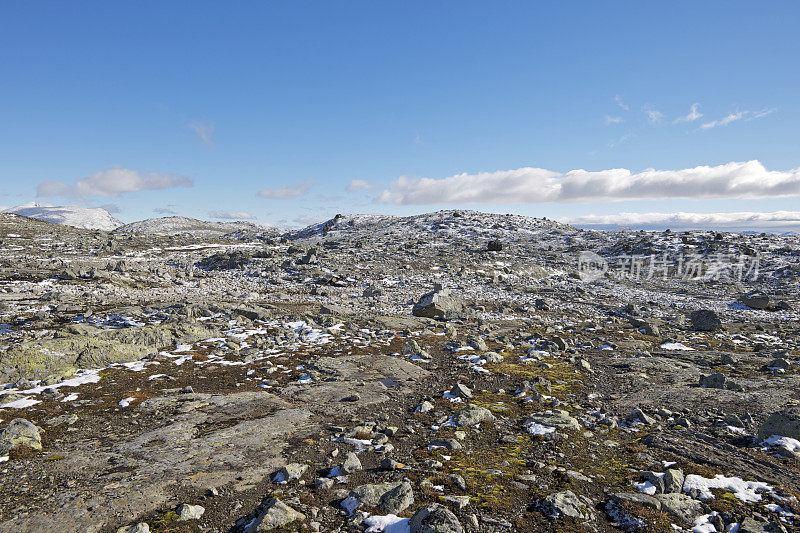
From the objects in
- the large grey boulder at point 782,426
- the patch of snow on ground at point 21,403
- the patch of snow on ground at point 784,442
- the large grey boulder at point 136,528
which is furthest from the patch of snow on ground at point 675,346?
the patch of snow on ground at point 21,403

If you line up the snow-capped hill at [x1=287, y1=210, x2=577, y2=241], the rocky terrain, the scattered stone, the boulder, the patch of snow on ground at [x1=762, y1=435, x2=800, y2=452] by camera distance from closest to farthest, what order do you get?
the scattered stone, the rocky terrain, the patch of snow on ground at [x1=762, y1=435, x2=800, y2=452], the boulder, the snow-capped hill at [x1=287, y1=210, x2=577, y2=241]

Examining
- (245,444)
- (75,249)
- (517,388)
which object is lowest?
(517,388)

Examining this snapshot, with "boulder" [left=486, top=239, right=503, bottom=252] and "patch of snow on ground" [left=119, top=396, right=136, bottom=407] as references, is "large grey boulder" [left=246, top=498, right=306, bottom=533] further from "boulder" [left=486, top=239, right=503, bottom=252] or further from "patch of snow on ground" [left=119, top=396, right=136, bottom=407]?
"boulder" [left=486, top=239, right=503, bottom=252]

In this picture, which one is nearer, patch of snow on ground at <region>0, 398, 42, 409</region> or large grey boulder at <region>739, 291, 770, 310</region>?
patch of snow on ground at <region>0, 398, 42, 409</region>

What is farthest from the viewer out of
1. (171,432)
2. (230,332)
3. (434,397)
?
(230,332)

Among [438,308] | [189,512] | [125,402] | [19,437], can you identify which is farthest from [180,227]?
[189,512]

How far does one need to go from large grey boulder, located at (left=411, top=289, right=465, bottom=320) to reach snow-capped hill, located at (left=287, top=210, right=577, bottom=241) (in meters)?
44.9

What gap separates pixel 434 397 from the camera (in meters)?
12.0

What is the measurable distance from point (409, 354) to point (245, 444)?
30.3ft

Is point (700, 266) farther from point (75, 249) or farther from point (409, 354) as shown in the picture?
point (75, 249)

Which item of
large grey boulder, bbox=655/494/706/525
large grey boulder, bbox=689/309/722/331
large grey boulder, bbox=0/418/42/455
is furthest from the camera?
large grey boulder, bbox=689/309/722/331

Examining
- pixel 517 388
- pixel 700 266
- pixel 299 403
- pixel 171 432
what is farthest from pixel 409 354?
pixel 700 266

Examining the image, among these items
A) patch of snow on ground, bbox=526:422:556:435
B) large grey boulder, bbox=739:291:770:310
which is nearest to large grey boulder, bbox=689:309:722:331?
large grey boulder, bbox=739:291:770:310

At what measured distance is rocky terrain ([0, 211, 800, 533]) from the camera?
6.28 m
